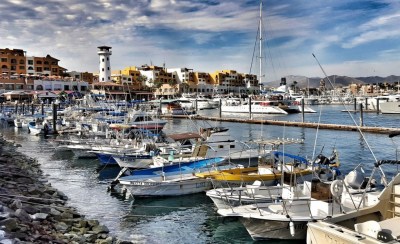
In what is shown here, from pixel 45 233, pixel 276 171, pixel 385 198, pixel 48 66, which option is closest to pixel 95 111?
pixel 276 171

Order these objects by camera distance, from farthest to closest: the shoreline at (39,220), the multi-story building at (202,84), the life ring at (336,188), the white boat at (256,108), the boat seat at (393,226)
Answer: the multi-story building at (202,84)
the white boat at (256,108)
the life ring at (336,188)
the shoreline at (39,220)
the boat seat at (393,226)

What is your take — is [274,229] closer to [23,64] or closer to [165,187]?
[165,187]

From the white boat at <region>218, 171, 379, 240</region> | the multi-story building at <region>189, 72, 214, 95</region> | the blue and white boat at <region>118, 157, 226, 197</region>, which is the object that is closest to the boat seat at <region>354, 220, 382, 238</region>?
the white boat at <region>218, 171, 379, 240</region>

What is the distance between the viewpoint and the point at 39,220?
1366 centimetres

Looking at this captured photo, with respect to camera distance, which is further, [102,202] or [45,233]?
[102,202]

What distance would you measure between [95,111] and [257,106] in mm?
45450

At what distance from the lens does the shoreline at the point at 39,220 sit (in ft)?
37.1

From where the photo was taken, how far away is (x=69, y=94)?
96.5 meters

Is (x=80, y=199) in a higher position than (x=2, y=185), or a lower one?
lower

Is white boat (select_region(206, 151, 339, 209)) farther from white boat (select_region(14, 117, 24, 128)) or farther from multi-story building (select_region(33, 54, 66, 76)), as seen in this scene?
multi-story building (select_region(33, 54, 66, 76))

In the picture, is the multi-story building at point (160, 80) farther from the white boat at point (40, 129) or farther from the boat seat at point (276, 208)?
the boat seat at point (276, 208)

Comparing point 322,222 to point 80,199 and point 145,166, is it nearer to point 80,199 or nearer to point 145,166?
point 80,199

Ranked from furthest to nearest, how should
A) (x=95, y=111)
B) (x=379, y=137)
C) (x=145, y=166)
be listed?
(x=95, y=111) → (x=379, y=137) → (x=145, y=166)

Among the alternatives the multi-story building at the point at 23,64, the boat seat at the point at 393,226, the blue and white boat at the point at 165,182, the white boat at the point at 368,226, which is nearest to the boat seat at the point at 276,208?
the white boat at the point at 368,226
